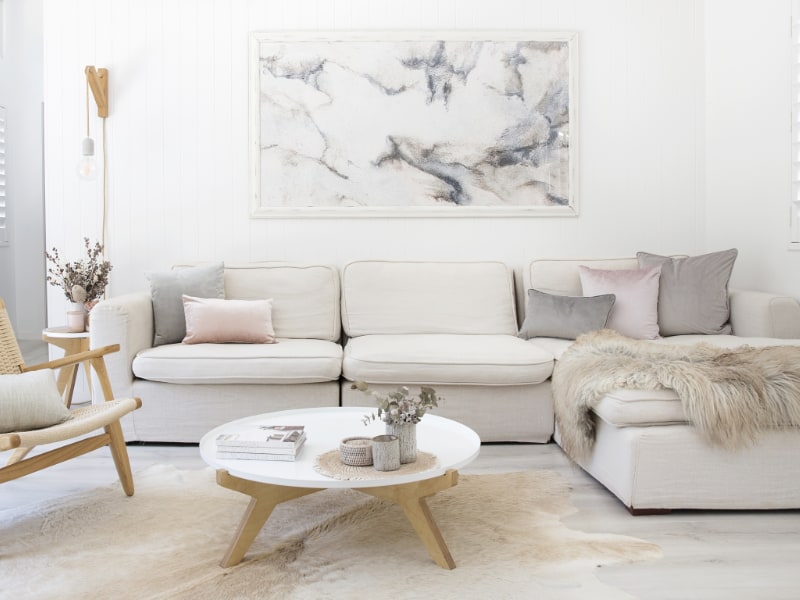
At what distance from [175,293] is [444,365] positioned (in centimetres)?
145

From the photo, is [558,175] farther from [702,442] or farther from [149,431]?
[149,431]

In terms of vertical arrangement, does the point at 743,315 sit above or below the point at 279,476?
above

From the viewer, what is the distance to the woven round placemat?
6.22 ft

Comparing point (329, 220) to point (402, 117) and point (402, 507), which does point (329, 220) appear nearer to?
point (402, 117)

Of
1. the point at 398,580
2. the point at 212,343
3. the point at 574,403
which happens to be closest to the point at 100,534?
the point at 398,580

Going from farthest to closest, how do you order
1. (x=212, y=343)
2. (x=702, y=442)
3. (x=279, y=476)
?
(x=212, y=343) → (x=702, y=442) → (x=279, y=476)

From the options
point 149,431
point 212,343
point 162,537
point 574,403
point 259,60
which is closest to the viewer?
point 162,537

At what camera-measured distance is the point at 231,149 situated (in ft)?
13.6

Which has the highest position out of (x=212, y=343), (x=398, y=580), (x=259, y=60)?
(x=259, y=60)

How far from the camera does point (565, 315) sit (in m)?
3.51

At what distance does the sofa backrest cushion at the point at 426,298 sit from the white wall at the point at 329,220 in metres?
0.29

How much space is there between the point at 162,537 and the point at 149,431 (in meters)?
1.13

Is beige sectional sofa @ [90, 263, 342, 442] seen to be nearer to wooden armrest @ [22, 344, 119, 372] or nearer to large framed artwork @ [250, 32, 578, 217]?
wooden armrest @ [22, 344, 119, 372]

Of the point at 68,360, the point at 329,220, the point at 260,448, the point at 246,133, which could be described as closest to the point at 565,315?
the point at 329,220
